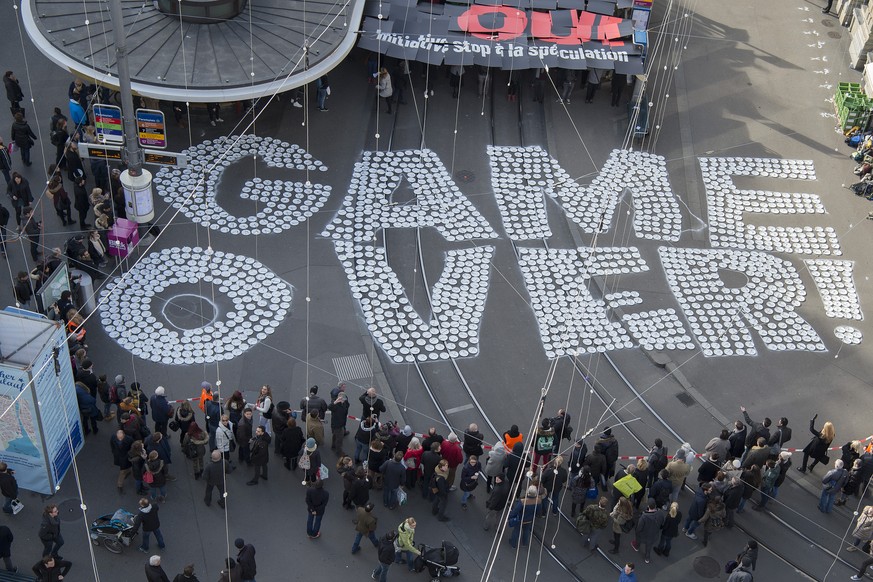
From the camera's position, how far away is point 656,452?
18688 mm

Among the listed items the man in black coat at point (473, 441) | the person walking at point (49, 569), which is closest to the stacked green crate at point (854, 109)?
the man in black coat at point (473, 441)

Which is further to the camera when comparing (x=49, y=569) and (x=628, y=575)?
(x=628, y=575)

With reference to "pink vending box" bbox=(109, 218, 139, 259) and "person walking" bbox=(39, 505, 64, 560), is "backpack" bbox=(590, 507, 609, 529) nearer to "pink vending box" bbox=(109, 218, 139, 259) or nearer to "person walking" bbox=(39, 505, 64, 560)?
"person walking" bbox=(39, 505, 64, 560)

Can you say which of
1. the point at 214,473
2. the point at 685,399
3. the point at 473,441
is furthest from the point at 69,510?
the point at 685,399

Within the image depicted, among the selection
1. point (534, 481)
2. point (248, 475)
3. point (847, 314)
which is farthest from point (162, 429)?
point (847, 314)

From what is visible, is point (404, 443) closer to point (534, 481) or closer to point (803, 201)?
point (534, 481)

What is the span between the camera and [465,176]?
1027 inches

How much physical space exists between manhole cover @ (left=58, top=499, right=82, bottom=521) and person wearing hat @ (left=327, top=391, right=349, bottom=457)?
14.0 ft

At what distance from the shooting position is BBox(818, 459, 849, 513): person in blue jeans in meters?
18.9

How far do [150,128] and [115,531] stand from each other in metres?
8.69

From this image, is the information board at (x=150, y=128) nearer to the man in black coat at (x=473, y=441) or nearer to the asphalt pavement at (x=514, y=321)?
the asphalt pavement at (x=514, y=321)

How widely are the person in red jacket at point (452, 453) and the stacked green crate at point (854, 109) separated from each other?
15.8 metres

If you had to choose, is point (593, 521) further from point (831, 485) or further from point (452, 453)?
point (831, 485)

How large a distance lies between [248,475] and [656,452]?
6.82m
